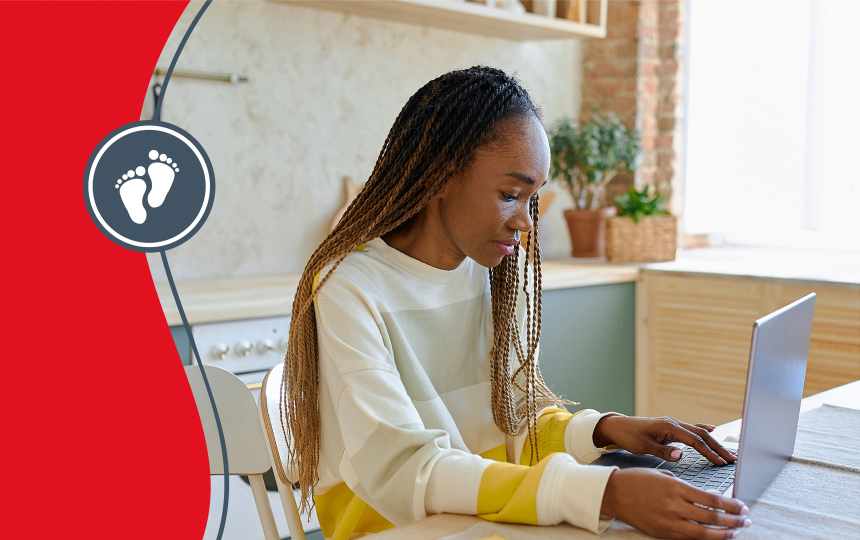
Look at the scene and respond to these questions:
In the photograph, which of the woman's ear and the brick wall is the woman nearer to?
the woman's ear

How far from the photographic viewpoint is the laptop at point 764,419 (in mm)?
766

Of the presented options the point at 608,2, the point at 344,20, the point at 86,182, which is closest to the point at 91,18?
the point at 86,182

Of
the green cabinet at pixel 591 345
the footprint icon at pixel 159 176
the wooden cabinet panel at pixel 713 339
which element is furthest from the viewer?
the green cabinet at pixel 591 345

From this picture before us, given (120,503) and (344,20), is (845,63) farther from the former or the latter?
(120,503)

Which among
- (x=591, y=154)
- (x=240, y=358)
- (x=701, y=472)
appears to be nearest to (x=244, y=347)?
(x=240, y=358)

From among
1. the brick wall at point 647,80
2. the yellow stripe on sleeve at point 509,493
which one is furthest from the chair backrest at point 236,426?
the brick wall at point 647,80

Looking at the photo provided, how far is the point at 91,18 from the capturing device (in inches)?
32.2

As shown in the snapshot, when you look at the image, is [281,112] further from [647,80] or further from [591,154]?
[647,80]

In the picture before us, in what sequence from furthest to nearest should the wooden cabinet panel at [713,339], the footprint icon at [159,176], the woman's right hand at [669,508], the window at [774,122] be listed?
the window at [774,122] → the wooden cabinet panel at [713,339] → the footprint icon at [159,176] → the woman's right hand at [669,508]

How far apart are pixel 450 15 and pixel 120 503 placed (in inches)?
75.6

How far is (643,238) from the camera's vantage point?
8.61 feet

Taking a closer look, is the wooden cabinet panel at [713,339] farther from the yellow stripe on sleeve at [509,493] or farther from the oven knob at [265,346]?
the yellow stripe on sleeve at [509,493]

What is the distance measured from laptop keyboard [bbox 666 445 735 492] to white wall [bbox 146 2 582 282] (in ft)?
5.06

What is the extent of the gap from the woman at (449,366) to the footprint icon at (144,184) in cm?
20
